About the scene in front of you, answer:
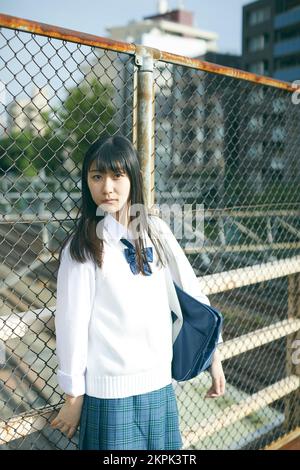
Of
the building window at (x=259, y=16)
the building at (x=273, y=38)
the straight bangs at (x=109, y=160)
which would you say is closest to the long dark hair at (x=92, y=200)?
the straight bangs at (x=109, y=160)

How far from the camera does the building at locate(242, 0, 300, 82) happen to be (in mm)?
45062

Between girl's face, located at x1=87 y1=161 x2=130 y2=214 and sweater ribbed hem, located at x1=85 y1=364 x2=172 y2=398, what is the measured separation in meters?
0.57

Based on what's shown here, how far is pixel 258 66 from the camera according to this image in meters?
48.0

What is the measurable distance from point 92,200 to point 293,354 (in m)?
2.23

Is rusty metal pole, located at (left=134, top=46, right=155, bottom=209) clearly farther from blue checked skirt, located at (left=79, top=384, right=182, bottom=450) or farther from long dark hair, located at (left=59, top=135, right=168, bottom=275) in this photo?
blue checked skirt, located at (left=79, top=384, right=182, bottom=450)

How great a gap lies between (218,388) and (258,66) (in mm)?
49973

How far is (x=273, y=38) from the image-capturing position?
4678 centimetres

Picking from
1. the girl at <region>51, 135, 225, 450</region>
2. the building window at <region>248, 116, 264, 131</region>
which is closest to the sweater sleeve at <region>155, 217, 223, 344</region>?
the girl at <region>51, 135, 225, 450</region>

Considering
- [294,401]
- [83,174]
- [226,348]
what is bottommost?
[294,401]

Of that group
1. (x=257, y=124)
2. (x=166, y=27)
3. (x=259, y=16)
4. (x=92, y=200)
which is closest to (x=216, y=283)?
(x=92, y=200)

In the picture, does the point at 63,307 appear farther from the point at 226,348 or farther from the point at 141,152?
the point at 226,348

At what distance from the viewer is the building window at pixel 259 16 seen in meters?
47.2
